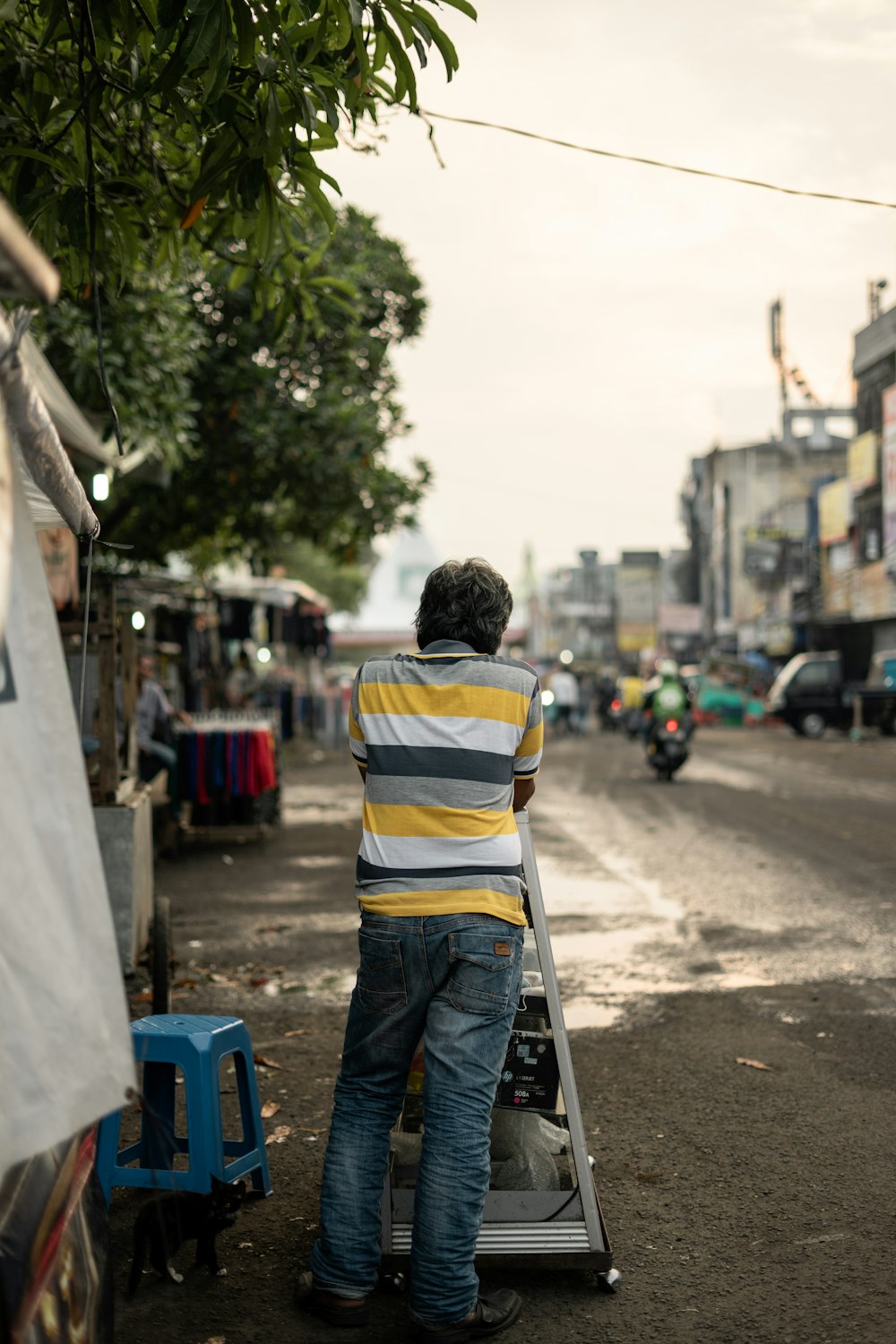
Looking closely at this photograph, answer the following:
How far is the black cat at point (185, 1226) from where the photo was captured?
145 inches

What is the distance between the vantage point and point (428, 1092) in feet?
11.3

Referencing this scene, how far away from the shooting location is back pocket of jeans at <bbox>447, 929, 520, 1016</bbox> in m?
3.42

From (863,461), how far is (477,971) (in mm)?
46105

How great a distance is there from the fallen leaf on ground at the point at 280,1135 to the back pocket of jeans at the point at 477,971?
1.91 meters

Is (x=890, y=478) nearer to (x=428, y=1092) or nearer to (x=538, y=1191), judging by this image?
(x=538, y=1191)

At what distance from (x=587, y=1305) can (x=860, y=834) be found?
10801 mm

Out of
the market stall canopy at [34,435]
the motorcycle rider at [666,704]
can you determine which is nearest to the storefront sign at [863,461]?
the motorcycle rider at [666,704]

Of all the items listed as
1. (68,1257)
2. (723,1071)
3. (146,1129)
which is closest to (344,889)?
(723,1071)

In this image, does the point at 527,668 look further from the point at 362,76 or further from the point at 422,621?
the point at 362,76

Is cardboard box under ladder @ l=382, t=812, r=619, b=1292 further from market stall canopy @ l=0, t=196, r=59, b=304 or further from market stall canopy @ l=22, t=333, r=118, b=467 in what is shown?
market stall canopy @ l=22, t=333, r=118, b=467

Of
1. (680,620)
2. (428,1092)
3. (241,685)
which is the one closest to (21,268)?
(428,1092)

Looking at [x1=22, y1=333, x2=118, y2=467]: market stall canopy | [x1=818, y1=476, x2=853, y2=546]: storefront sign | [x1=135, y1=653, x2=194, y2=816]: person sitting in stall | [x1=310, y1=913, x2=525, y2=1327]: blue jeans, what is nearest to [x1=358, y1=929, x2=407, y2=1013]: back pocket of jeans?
[x1=310, y1=913, x2=525, y2=1327]: blue jeans

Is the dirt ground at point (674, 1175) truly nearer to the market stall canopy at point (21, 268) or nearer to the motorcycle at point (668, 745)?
the market stall canopy at point (21, 268)

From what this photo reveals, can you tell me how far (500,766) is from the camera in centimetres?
355
